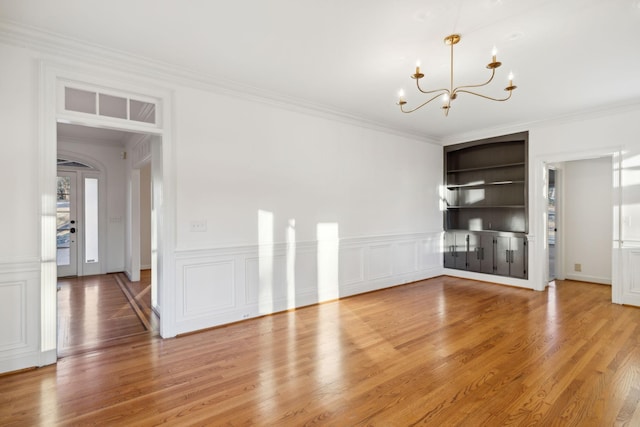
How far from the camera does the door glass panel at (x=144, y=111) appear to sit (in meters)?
3.48

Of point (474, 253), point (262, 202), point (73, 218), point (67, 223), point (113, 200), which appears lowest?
point (474, 253)

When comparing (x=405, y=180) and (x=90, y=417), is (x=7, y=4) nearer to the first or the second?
(x=90, y=417)

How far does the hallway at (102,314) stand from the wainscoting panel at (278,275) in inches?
26.2

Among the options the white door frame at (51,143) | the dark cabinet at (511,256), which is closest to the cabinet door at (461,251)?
the dark cabinet at (511,256)

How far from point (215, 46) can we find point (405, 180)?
4.16m

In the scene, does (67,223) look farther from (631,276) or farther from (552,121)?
(631,276)

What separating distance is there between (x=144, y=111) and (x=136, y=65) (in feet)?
1.51

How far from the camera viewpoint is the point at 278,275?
4.39 m

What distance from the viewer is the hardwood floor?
223cm

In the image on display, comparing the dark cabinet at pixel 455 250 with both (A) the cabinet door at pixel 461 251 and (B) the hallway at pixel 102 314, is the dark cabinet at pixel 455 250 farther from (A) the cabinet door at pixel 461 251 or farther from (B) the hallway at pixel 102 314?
(B) the hallway at pixel 102 314

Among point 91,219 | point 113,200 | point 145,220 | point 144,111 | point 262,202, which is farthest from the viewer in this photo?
point 145,220

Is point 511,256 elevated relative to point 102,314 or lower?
elevated

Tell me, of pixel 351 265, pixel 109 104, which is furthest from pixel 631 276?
pixel 109 104

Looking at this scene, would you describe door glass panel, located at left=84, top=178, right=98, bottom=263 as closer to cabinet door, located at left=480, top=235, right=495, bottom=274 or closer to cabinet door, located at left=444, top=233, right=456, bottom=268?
cabinet door, located at left=444, top=233, right=456, bottom=268
